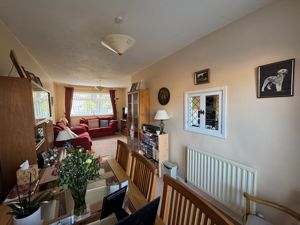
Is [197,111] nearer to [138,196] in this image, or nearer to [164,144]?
[164,144]

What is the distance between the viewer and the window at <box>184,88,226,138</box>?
6.11ft

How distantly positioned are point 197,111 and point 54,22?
221 centimetres

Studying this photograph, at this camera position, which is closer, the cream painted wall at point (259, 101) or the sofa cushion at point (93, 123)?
the cream painted wall at point (259, 101)

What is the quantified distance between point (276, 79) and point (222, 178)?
1257 mm

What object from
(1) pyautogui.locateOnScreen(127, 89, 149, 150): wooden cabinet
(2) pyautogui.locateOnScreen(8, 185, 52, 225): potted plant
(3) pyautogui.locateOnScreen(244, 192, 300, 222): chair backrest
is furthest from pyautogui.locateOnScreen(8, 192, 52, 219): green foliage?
(1) pyautogui.locateOnScreen(127, 89, 149, 150): wooden cabinet

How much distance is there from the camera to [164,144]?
2.82 meters

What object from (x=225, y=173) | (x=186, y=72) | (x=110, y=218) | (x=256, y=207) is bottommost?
(x=256, y=207)

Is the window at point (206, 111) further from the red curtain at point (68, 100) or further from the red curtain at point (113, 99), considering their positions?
the red curtain at point (68, 100)

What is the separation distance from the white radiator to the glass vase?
1.59m

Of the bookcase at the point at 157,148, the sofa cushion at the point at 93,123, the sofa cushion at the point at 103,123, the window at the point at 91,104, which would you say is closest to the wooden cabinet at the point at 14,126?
the bookcase at the point at 157,148

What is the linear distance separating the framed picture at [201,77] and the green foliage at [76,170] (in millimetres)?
1793

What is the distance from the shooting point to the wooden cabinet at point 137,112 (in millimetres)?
3469

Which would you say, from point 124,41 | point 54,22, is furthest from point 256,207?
point 54,22

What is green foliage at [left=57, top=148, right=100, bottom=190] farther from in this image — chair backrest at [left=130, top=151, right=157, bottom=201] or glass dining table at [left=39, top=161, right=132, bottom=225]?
chair backrest at [left=130, top=151, right=157, bottom=201]
